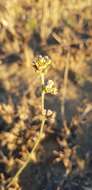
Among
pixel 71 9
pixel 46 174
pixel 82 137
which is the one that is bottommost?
pixel 46 174

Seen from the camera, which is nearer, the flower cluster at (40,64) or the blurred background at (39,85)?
the flower cluster at (40,64)

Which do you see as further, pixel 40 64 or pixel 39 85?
pixel 39 85

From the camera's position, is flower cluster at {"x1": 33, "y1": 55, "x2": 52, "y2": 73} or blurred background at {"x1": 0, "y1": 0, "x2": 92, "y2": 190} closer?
flower cluster at {"x1": 33, "y1": 55, "x2": 52, "y2": 73}

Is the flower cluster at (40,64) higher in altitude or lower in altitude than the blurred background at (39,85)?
lower

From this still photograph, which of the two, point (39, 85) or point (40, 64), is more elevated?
point (39, 85)

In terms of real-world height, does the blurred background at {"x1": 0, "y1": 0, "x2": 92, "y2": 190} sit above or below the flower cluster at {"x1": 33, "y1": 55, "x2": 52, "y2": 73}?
above

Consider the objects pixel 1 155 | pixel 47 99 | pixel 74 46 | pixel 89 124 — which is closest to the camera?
pixel 1 155

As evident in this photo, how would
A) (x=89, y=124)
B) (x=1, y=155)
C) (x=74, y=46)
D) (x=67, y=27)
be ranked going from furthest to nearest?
(x=67, y=27), (x=74, y=46), (x=89, y=124), (x=1, y=155)

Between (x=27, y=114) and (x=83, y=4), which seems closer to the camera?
(x=27, y=114)

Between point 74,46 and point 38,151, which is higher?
point 74,46

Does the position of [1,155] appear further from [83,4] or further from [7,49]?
[83,4]

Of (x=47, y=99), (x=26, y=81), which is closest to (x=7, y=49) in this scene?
(x=26, y=81)
